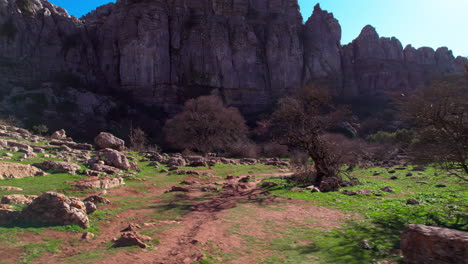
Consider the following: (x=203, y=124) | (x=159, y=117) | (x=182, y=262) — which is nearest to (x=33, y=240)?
(x=182, y=262)

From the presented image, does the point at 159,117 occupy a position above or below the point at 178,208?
Answer: above

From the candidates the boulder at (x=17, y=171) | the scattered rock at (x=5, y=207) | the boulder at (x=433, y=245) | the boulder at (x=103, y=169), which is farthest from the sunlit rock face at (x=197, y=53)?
the boulder at (x=433, y=245)

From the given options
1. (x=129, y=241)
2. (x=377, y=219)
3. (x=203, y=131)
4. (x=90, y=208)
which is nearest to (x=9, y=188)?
(x=90, y=208)

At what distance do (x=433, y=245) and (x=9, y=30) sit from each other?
5522 cm

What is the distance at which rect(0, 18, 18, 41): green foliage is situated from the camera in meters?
43.2

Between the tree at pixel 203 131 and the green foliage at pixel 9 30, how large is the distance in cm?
2733

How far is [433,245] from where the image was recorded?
4.59m

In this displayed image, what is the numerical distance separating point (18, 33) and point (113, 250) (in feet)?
169

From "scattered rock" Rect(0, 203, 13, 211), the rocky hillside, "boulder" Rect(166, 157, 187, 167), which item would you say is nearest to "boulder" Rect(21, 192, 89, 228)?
"scattered rock" Rect(0, 203, 13, 211)

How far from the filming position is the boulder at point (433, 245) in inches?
171

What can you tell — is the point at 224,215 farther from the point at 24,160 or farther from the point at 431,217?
the point at 24,160

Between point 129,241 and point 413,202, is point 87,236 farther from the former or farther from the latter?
point 413,202

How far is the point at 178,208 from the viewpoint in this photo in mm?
9742

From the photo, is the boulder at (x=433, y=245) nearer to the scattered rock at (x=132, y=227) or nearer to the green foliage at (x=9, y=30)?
the scattered rock at (x=132, y=227)
